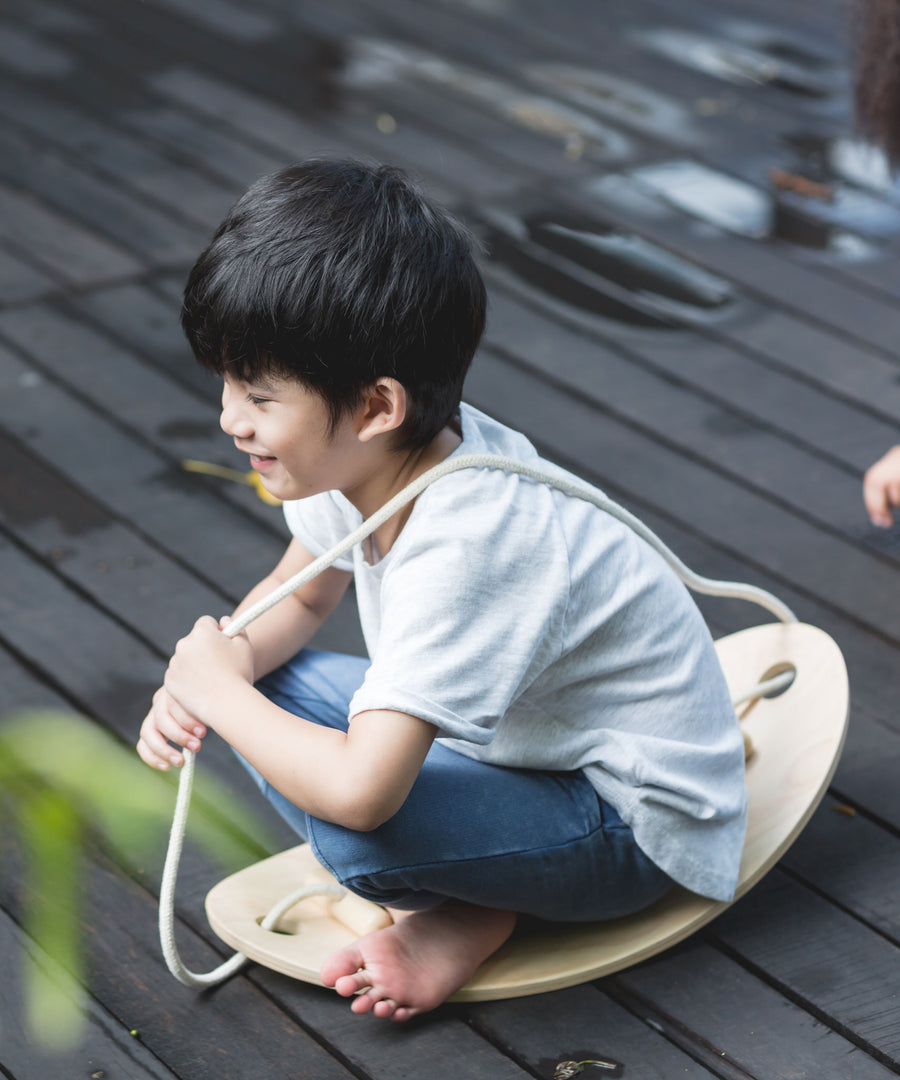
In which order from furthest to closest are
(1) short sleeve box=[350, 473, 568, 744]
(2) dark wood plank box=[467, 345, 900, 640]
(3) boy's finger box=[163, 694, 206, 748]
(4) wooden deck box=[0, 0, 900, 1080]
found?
(2) dark wood plank box=[467, 345, 900, 640]
(4) wooden deck box=[0, 0, 900, 1080]
(3) boy's finger box=[163, 694, 206, 748]
(1) short sleeve box=[350, 473, 568, 744]

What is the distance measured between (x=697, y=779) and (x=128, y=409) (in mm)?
1323

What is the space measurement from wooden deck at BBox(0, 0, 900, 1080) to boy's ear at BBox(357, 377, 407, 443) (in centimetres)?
54

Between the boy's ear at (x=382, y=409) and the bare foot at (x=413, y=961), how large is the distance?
463 mm

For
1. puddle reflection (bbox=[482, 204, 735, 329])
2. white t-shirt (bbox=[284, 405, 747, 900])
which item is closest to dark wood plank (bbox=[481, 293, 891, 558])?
puddle reflection (bbox=[482, 204, 735, 329])

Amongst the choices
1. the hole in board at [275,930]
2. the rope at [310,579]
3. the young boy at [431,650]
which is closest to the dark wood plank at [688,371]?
the rope at [310,579]

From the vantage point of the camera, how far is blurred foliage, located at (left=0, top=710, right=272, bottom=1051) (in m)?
1.36

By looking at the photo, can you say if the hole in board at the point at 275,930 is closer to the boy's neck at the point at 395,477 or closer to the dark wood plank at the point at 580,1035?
the dark wood plank at the point at 580,1035

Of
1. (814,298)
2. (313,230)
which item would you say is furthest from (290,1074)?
(814,298)

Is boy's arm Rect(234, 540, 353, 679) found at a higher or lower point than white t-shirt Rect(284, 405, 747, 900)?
lower

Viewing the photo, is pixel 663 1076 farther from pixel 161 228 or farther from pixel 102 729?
pixel 161 228

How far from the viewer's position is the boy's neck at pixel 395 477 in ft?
3.95

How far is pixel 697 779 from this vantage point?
1.27 metres

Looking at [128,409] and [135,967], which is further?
[128,409]

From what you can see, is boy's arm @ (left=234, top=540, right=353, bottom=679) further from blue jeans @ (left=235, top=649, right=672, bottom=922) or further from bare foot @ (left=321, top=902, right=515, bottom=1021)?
bare foot @ (left=321, top=902, right=515, bottom=1021)
